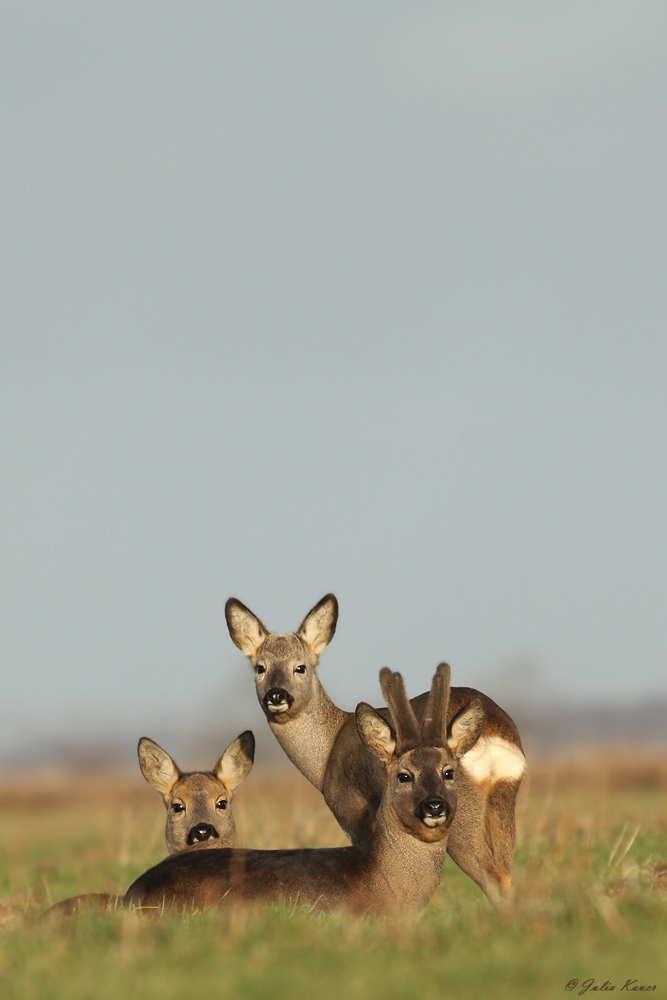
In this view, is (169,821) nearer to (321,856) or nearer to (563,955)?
(321,856)

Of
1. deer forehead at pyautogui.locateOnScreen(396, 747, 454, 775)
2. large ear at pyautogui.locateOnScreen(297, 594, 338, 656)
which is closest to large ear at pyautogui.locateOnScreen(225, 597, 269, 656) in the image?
large ear at pyautogui.locateOnScreen(297, 594, 338, 656)

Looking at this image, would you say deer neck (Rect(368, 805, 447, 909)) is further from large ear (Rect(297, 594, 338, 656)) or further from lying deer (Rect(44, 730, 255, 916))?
large ear (Rect(297, 594, 338, 656))

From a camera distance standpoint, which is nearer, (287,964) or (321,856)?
(287,964)

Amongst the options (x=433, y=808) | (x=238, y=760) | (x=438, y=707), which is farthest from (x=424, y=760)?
(x=238, y=760)

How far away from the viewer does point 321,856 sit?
324 inches

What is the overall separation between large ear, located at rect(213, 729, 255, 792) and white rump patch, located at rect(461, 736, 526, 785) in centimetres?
201

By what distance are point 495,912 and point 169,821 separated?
4.23 metres

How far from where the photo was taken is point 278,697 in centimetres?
1156

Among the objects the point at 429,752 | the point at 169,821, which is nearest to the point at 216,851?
the point at 429,752

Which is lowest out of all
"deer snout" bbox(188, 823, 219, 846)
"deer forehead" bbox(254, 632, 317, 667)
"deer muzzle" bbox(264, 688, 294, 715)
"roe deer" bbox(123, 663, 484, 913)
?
"deer snout" bbox(188, 823, 219, 846)

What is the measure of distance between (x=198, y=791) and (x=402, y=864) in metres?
2.79

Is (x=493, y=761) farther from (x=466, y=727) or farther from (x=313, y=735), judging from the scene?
(x=313, y=735)

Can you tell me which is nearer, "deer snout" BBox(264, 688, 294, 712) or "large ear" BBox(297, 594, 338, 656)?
"deer snout" BBox(264, 688, 294, 712)

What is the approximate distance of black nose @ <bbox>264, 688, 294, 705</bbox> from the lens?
11.6 meters
